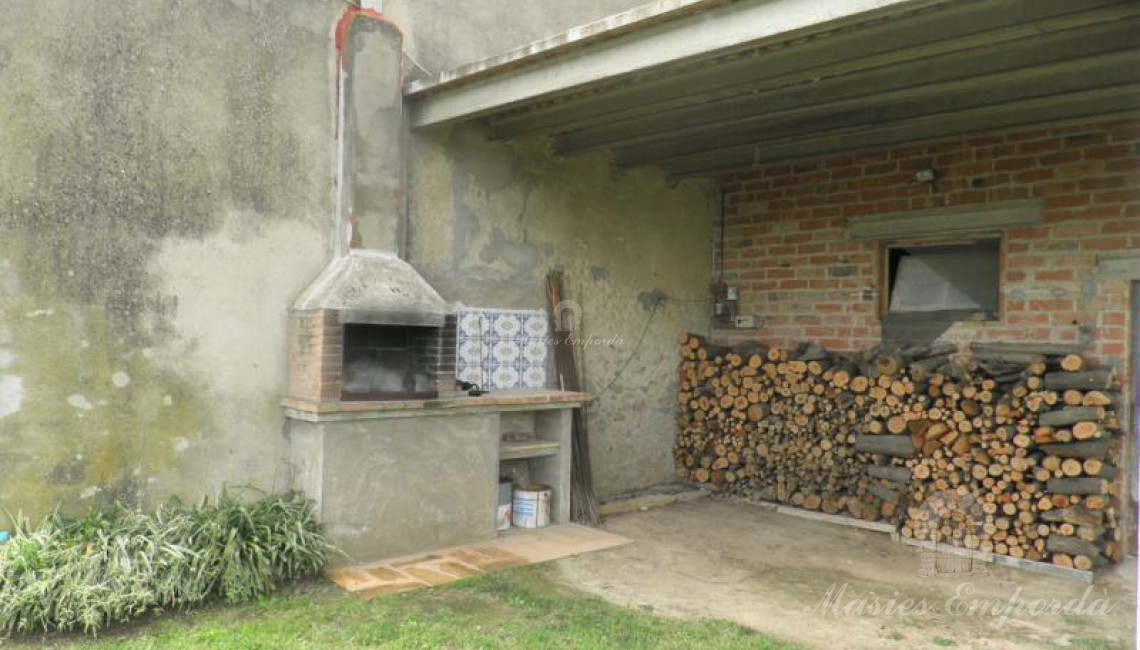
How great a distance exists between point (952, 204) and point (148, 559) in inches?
233

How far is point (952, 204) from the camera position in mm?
6113

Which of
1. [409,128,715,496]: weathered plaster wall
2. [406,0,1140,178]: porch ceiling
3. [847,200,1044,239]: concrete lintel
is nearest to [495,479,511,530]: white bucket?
[409,128,715,496]: weathered plaster wall


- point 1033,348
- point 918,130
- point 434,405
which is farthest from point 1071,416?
point 434,405

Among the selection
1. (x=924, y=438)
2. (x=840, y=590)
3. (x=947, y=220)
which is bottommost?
(x=840, y=590)

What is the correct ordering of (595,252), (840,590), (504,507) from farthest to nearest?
(595,252), (504,507), (840,590)

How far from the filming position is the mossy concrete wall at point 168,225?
4129 millimetres

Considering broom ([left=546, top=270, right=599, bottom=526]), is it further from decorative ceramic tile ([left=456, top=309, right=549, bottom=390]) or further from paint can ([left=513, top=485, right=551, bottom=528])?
paint can ([left=513, top=485, right=551, bottom=528])

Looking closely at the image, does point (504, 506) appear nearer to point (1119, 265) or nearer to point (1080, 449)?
point (1080, 449)

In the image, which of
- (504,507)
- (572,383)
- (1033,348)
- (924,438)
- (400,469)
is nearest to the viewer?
(400,469)

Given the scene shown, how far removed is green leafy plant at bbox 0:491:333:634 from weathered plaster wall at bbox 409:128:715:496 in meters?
2.08

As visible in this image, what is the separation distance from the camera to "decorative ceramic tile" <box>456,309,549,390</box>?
5.97 metres

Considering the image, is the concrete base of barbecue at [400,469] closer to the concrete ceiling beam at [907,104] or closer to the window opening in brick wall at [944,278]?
the concrete ceiling beam at [907,104]

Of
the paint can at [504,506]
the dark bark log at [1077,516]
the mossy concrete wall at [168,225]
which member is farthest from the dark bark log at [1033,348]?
the mossy concrete wall at [168,225]

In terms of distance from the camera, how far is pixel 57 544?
3875 mm
